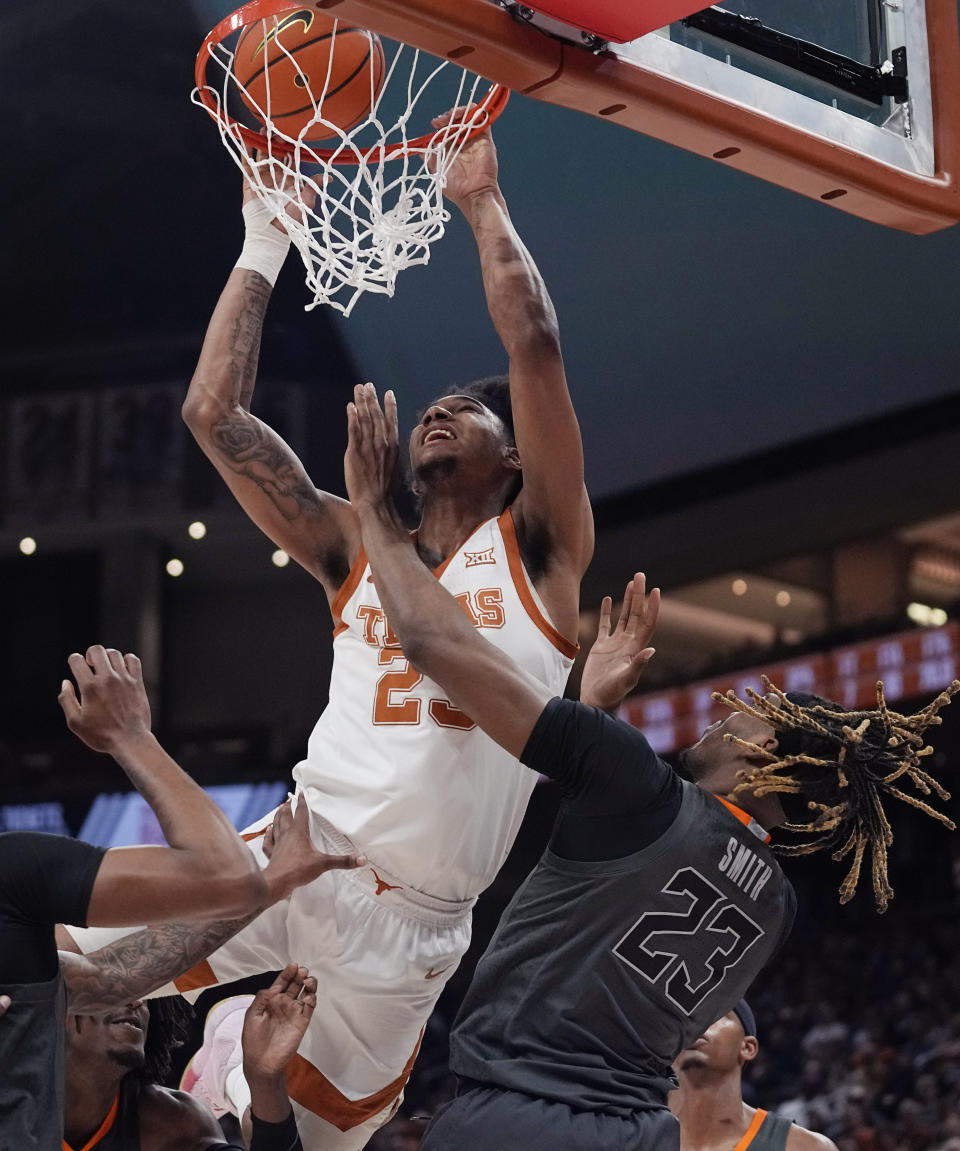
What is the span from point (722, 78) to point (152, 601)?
10.1 m

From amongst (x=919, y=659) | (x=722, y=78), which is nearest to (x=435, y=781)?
(x=722, y=78)

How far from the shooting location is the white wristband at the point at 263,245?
3.48 meters

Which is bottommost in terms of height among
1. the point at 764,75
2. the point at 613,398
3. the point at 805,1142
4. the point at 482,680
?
the point at 805,1142

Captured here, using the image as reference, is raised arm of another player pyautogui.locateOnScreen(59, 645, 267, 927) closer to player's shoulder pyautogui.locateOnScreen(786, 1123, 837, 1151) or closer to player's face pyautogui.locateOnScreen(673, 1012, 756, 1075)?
player's face pyautogui.locateOnScreen(673, 1012, 756, 1075)

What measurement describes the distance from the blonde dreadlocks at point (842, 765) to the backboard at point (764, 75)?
3.51 feet

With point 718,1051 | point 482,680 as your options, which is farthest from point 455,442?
point 718,1051

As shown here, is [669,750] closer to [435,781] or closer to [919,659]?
[919,659]

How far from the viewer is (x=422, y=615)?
8.84 feet

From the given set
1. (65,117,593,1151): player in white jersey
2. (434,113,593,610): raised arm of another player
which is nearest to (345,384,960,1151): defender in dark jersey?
(65,117,593,1151): player in white jersey

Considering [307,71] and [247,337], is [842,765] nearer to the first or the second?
[247,337]

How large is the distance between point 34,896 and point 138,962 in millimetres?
603

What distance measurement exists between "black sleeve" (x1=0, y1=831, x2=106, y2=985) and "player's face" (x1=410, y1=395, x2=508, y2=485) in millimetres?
1266

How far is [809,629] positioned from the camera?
11359mm

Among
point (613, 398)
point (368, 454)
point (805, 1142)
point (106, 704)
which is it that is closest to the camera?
point (106, 704)
